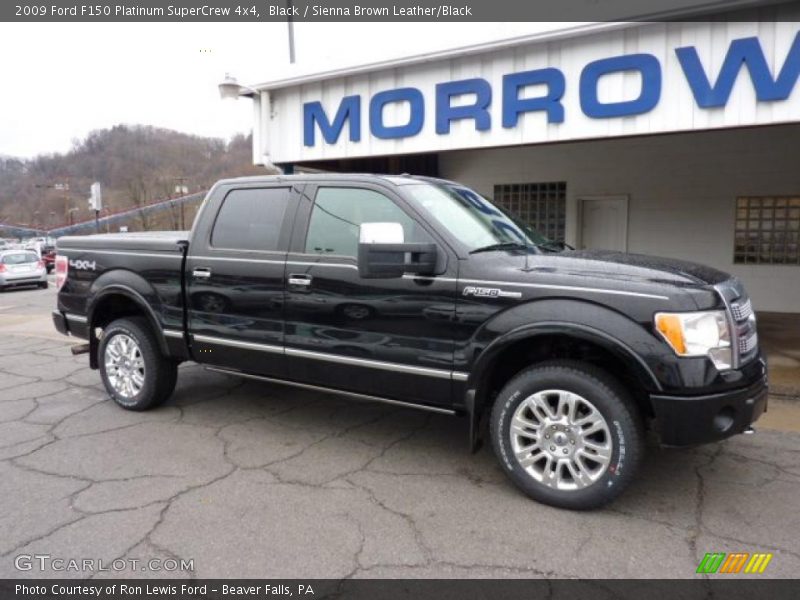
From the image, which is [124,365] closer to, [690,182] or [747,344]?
[747,344]

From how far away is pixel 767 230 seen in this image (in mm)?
10484

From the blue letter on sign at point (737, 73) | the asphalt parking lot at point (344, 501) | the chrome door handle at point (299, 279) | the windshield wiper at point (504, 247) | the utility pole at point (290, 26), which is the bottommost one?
the asphalt parking lot at point (344, 501)

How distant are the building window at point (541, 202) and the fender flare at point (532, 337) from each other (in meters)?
8.84

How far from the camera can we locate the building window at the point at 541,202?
1198 cm

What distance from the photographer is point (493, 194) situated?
1253 cm

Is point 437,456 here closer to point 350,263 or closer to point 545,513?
point 545,513

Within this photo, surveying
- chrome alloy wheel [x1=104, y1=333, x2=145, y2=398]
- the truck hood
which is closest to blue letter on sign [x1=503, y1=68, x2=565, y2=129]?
the truck hood

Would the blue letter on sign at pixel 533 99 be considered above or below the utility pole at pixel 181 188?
below

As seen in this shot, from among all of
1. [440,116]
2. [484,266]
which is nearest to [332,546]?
[484,266]

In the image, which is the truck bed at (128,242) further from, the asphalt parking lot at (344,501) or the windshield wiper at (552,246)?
the windshield wiper at (552,246)

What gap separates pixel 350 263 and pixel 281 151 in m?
6.10

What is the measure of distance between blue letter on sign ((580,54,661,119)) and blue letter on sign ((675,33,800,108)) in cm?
29

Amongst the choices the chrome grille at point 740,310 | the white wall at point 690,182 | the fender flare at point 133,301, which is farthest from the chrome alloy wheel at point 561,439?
the white wall at point 690,182

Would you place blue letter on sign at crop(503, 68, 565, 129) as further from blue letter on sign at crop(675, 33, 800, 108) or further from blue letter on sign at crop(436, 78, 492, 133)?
blue letter on sign at crop(675, 33, 800, 108)
